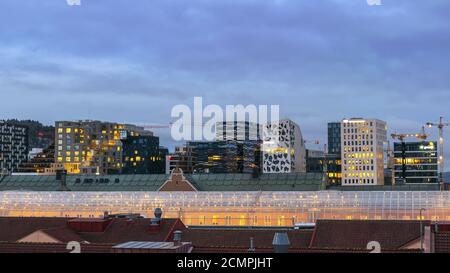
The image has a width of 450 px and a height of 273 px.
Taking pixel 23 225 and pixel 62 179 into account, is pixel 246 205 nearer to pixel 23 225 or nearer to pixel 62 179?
pixel 23 225

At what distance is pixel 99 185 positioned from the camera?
149m

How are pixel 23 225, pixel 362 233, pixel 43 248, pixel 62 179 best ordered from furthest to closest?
pixel 62 179, pixel 23 225, pixel 362 233, pixel 43 248

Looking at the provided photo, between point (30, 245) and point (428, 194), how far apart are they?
218 ft

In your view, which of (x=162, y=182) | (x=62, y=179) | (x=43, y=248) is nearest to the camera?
(x=43, y=248)

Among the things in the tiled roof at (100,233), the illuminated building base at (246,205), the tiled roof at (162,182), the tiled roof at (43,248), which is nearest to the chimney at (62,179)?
the tiled roof at (162,182)

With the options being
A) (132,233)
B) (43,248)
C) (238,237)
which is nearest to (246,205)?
(132,233)

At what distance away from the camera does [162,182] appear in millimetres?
148250

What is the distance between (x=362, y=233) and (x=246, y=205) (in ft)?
147

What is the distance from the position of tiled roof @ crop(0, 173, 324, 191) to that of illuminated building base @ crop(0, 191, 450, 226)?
24701 millimetres

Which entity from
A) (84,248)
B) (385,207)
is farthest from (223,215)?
(84,248)
